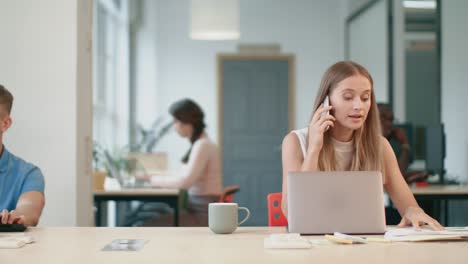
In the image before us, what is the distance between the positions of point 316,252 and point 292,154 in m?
0.93

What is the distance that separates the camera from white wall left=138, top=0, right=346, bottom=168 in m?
9.57

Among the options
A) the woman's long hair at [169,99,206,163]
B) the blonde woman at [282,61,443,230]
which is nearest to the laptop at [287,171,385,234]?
the blonde woman at [282,61,443,230]

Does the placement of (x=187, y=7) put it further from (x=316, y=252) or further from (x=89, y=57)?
(x=316, y=252)

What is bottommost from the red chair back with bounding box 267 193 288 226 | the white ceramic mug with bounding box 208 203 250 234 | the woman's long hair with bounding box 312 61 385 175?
the red chair back with bounding box 267 193 288 226

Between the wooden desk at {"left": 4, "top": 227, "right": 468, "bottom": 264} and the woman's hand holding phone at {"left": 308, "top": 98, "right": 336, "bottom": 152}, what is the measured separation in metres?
0.56

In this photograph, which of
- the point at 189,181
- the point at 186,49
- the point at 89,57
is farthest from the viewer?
the point at 186,49

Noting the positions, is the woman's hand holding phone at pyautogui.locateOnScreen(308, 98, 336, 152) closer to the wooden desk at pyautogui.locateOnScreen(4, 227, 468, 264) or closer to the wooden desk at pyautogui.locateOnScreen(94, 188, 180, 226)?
the wooden desk at pyautogui.locateOnScreen(4, 227, 468, 264)

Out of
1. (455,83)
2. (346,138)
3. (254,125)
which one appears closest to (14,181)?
(346,138)

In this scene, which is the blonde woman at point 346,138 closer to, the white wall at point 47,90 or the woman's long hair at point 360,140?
the woman's long hair at point 360,140

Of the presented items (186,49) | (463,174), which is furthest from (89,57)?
(186,49)

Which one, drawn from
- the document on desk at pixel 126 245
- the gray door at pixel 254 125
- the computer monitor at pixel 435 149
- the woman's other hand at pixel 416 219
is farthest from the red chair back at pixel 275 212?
the gray door at pixel 254 125

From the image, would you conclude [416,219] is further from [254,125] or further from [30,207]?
[254,125]

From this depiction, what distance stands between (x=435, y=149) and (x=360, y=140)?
9.47ft

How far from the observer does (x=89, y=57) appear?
12.3 ft
